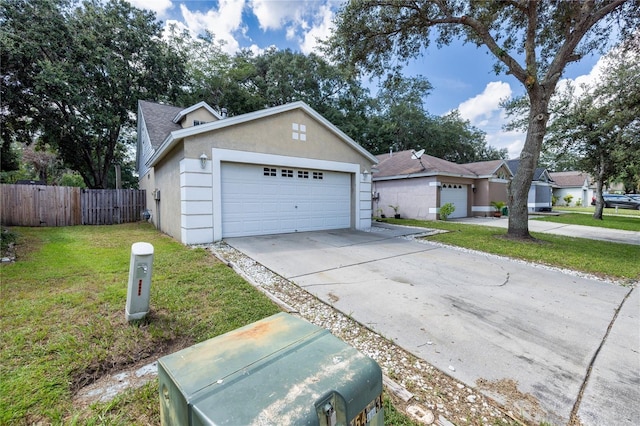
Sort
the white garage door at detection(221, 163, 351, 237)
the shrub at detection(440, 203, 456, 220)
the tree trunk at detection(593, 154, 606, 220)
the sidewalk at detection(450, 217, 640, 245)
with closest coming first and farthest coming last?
1. the white garage door at detection(221, 163, 351, 237)
2. the sidewalk at detection(450, 217, 640, 245)
3. the shrub at detection(440, 203, 456, 220)
4. the tree trunk at detection(593, 154, 606, 220)

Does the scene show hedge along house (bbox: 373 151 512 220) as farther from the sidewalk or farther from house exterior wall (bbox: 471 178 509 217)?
the sidewalk

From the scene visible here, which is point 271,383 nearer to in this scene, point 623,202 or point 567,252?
point 567,252

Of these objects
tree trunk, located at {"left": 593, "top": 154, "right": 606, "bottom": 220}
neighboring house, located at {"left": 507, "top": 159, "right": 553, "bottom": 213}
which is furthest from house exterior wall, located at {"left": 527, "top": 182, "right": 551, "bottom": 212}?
tree trunk, located at {"left": 593, "top": 154, "right": 606, "bottom": 220}

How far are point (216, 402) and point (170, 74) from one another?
2249cm

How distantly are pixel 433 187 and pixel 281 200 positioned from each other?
953 centimetres

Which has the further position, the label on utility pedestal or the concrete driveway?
the label on utility pedestal

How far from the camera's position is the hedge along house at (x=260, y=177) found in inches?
283

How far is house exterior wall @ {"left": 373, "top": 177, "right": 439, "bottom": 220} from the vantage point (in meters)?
14.8

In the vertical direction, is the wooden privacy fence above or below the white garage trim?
below

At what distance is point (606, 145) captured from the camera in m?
14.4

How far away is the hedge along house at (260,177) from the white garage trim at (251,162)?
3cm

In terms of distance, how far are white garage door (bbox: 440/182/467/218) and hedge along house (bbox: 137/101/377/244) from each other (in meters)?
6.87

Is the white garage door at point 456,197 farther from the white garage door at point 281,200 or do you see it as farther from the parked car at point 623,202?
the parked car at point 623,202

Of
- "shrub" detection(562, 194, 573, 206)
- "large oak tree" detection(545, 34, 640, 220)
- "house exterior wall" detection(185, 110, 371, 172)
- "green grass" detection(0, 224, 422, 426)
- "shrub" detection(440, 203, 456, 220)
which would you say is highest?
"large oak tree" detection(545, 34, 640, 220)
